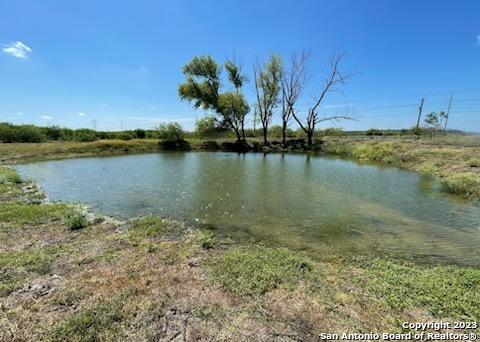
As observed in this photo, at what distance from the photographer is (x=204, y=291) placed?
436 centimetres

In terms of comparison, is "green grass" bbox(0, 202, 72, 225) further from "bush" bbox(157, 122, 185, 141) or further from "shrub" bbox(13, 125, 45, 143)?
"shrub" bbox(13, 125, 45, 143)

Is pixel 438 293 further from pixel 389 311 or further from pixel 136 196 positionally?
pixel 136 196

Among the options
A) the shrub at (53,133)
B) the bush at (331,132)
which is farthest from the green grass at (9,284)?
the shrub at (53,133)

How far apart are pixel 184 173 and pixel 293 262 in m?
12.6

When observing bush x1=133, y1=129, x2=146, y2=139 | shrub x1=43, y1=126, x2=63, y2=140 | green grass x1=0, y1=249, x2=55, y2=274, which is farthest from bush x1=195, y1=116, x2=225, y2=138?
green grass x1=0, y1=249, x2=55, y2=274

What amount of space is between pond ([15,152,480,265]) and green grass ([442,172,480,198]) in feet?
1.62

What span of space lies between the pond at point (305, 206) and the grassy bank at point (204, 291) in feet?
3.56

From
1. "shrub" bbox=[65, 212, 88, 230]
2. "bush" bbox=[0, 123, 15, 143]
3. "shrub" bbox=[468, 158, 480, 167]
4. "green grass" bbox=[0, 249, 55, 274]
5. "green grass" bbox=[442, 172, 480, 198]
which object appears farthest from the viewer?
"bush" bbox=[0, 123, 15, 143]

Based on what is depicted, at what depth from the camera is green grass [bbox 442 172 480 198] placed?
36.1ft

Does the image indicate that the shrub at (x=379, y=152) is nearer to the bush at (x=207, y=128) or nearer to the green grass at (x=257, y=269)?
the bush at (x=207, y=128)

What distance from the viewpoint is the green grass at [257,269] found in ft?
14.8

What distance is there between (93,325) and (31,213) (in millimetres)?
6337

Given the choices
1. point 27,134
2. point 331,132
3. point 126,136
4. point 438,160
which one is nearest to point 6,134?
point 27,134

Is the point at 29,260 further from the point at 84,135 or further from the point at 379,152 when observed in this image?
the point at 84,135
